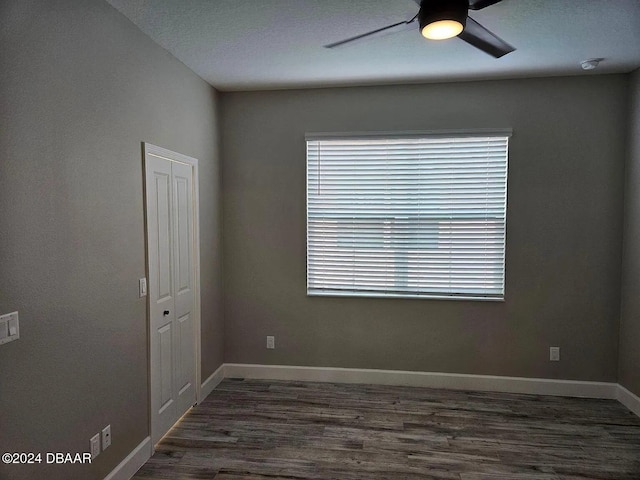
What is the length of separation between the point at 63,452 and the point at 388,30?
107 inches

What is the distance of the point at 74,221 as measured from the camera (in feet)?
6.63

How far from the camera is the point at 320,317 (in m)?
3.99

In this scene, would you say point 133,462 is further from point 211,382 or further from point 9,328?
point 9,328

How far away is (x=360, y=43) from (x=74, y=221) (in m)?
1.98

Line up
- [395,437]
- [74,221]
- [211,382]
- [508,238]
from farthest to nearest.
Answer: [211,382]
[508,238]
[395,437]
[74,221]

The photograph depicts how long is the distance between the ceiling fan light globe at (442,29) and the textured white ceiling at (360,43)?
372mm

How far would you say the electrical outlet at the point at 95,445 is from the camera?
7.11 ft

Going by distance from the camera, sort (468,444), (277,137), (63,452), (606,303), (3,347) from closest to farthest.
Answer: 1. (3,347)
2. (63,452)
3. (468,444)
4. (606,303)
5. (277,137)

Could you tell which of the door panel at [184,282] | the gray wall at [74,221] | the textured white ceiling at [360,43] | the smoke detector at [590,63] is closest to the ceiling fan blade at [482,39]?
the textured white ceiling at [360,43]

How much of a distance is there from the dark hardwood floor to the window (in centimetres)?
98

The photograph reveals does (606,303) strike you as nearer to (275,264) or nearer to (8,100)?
(275,264)

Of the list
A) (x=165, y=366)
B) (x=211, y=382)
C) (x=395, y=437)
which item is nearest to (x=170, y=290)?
(x=165, y=366)

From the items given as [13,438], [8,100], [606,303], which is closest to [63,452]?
[13,438]

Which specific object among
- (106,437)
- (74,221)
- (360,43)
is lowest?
(106,437)
